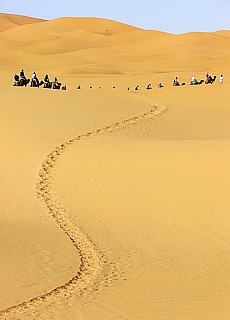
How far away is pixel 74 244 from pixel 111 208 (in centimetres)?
197

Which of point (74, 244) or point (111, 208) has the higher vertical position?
point (111, 208)

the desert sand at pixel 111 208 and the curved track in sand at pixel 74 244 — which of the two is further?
the desert sand at pixel 111 208

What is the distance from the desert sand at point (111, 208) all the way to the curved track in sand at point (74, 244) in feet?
0.05

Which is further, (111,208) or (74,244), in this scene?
(111,208)

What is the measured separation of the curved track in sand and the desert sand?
16mm

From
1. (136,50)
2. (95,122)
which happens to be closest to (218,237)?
(95,122)

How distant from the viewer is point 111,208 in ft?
36.6

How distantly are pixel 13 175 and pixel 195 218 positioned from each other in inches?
162

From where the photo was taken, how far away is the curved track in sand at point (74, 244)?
7078mm

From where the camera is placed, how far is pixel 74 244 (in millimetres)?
9258

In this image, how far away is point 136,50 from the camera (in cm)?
7962

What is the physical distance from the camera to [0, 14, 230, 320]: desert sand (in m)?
7.26

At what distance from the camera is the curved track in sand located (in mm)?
7078

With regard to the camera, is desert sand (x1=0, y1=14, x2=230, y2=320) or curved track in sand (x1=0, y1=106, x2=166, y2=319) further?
desert sand (x1=0, y1=14, x2=230, y2=320)
